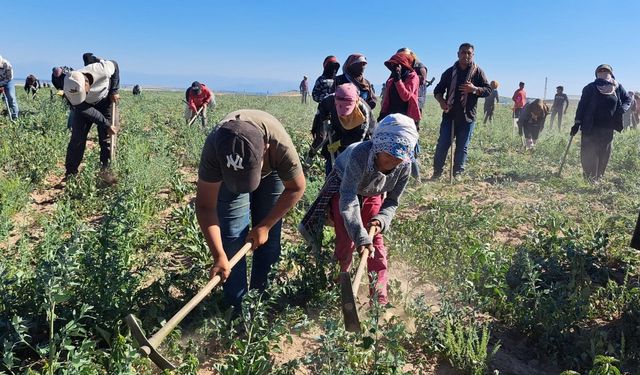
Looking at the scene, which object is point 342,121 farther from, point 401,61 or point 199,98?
point 199,98

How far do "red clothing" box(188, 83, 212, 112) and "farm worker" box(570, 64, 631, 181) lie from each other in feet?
22.5

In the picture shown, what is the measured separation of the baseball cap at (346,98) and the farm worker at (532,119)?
7537 millimetres

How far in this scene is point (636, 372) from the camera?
8.52ft

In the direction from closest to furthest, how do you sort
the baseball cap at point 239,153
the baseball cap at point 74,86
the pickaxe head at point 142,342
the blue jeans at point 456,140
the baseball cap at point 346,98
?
the pickaxe head at point 142,342, the baseball cap at point 239,153, the baseball cap at point 346,98, the baseball cap at point 74,86, the blue jeans at point 456,140

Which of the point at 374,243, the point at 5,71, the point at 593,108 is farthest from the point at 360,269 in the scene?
the point at 5,71

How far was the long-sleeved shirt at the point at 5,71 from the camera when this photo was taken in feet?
26.6

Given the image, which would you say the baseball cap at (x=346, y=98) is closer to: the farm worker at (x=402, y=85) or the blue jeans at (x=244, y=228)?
the blue jeans at (x=244, y=228)

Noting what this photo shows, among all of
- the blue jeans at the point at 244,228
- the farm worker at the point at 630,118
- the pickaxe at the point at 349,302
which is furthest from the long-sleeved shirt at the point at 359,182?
the farm worker at the point at 630,118

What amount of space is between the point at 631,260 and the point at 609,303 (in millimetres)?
718

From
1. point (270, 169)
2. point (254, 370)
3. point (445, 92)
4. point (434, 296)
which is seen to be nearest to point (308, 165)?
point (445, 92)

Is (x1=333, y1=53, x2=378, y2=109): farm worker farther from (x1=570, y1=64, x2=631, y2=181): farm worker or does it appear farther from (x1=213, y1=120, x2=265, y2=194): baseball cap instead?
(x1=570, y1=64, x2=631, y2=181): farm worker

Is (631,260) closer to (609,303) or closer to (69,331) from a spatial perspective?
(609,303)


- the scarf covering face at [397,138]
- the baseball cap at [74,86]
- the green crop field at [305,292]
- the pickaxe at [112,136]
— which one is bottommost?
the green crop field at [305,292]

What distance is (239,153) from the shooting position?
2.01 m
